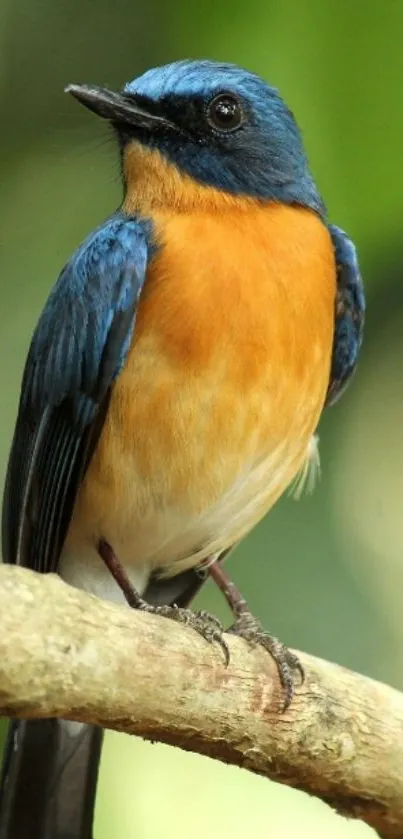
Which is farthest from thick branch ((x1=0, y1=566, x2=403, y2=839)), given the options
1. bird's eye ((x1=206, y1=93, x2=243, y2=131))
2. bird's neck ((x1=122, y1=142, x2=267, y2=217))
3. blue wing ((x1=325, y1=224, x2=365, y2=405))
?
bird's eye ((x1=206, y1=93, x2=243, y2=131))

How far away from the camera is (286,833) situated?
A: 3.89 metres

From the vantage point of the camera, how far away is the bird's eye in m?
3.73

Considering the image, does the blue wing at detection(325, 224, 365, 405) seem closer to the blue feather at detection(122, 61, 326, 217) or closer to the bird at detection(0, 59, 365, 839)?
the bird at detection(0, 59, 365, 839)

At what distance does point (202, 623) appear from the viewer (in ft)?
10.8

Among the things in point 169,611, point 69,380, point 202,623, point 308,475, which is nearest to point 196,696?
point 202,623

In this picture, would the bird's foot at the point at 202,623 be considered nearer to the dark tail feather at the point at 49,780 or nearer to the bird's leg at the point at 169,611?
the bird's leg at the point at 169,611

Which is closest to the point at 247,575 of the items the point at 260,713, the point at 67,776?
the point at 67,776

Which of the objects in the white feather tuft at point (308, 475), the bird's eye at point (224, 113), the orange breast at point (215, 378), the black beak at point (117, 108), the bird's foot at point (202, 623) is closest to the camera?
the bird's foot at point (202, 623)

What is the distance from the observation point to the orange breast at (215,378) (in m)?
3.43

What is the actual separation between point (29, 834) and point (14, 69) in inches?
75.6

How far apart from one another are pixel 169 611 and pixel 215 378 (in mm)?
515

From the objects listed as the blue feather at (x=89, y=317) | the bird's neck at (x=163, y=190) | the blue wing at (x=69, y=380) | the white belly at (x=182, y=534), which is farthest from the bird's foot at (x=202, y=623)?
the bird's neck at (x=163, y=190)

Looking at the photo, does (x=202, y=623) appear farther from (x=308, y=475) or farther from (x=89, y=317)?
(x=308, y=475)

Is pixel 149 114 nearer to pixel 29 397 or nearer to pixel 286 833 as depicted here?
pixel 29 397
